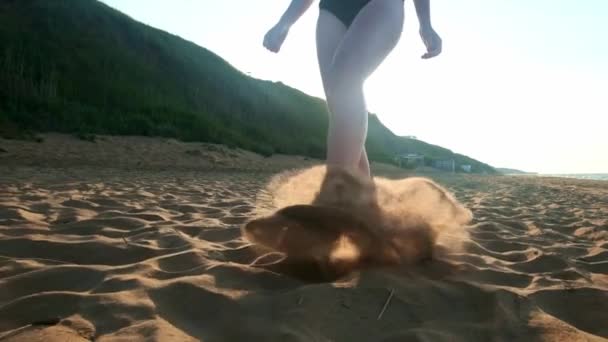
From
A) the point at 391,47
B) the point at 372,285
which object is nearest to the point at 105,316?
the point at 372,285

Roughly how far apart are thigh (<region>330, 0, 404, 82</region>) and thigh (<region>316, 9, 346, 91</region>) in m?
0.16

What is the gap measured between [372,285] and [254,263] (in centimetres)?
49

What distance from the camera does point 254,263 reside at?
165cm

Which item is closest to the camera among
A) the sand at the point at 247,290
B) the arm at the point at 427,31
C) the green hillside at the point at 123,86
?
the sand at the point at 247,290

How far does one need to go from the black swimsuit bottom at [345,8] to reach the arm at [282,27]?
0.17 metres

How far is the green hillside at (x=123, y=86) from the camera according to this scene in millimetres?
12391

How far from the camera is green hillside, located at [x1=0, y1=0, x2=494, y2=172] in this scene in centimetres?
1239

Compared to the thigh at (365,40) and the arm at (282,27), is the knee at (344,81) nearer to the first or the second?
the thigh at (365,40)

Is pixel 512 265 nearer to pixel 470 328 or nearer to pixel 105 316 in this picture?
pixel 470 328

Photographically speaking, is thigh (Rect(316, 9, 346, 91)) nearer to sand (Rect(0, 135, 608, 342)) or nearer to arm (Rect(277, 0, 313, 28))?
arm (Rect(277, 0, 313, 28))

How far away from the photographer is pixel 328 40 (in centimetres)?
196

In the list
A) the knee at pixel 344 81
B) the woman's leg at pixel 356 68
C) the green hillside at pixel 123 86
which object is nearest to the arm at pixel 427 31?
the woman's leg at pixel 356 68

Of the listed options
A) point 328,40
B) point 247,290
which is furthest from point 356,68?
point 247,290

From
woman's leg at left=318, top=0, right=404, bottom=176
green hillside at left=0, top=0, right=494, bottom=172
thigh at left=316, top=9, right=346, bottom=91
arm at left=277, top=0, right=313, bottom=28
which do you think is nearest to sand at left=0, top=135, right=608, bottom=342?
woman's leg at left=318, top=0, right=404, bottom=176
